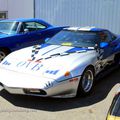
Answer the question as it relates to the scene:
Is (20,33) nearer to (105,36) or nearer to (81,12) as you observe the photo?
(105,36)

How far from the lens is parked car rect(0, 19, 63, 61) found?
333 inches

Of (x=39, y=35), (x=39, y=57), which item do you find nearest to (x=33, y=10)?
(x=39, y=35)

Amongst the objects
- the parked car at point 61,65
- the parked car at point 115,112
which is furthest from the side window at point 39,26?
the parked car at point 115,112

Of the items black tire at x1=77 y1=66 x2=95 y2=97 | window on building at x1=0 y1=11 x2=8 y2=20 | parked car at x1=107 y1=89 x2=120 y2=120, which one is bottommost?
window on building at x1=0 y1=11 x2=8 y2=20

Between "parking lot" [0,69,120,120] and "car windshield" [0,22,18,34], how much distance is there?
329cm

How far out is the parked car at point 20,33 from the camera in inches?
333

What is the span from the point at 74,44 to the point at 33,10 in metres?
8.43

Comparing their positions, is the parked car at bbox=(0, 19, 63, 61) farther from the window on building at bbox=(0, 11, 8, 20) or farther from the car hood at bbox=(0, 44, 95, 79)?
the window on building at bbox=(0, 11, 8, 20)

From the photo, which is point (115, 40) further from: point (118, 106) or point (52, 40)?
point (118, 106)

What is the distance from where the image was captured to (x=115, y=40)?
780 centimetres

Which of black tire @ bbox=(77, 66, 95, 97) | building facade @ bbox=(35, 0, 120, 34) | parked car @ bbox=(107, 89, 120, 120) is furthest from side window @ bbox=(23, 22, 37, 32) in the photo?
parked car @ bbox=(107, 89, 120, 120)

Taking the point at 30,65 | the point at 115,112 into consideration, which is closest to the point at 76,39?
the point at 30,65

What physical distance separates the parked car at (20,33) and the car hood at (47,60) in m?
1.94

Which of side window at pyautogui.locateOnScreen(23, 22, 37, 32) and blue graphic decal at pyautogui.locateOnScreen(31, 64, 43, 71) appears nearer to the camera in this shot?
blue graphic decal at pyautogui.locateOnScreen(31, 64, 43, 71)
